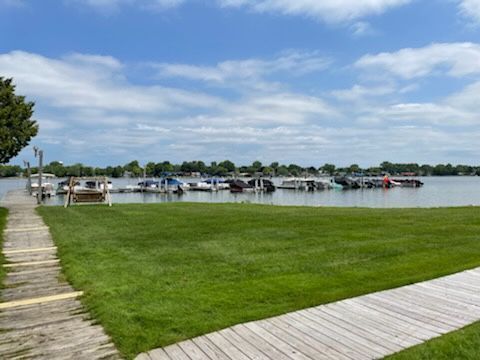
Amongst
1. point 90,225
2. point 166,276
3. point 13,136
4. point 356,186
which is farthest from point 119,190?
point 166,276

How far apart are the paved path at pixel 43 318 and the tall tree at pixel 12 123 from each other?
923 cm

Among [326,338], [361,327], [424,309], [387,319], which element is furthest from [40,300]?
[424,309]

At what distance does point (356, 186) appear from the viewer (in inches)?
3356

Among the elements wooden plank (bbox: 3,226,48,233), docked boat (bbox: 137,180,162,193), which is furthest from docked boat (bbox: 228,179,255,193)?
wooden plank (bbox: 3,226,48,233)

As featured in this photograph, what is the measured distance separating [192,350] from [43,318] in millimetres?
1939

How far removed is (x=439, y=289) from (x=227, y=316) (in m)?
2.83

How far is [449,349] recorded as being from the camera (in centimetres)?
356

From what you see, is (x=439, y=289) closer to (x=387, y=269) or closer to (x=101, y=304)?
(x=387, y=269)

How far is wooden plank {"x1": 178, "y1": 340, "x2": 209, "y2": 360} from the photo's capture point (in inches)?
139

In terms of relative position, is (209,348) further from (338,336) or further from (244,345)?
(338,336)

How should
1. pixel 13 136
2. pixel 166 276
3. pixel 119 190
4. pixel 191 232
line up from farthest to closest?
pixel 119 190, pixel 13 136, pixel 191 232, pixel 166 276

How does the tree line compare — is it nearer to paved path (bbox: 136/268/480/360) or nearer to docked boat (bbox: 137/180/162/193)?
docked boat (bbox: 137/180/162/193)

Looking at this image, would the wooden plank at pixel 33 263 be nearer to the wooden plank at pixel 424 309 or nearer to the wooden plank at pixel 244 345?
the wooden plank at pixel 244 345

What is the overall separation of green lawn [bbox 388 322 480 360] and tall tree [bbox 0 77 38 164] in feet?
50.7
